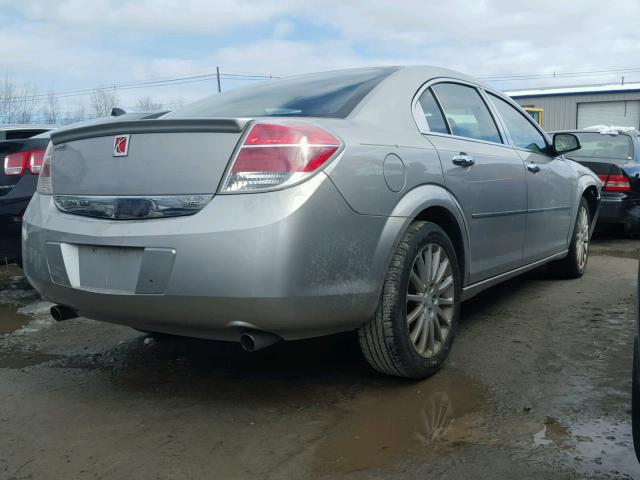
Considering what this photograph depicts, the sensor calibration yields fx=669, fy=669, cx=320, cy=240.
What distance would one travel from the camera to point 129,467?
2.40 m

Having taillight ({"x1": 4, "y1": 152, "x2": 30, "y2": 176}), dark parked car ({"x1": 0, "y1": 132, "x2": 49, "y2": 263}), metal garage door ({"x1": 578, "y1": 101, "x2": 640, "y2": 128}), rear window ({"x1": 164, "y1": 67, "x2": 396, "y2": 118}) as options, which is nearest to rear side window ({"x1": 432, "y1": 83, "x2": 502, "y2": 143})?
rear window ({"x1": 164, "y1": 67, "x2": 396, "y2": 118})

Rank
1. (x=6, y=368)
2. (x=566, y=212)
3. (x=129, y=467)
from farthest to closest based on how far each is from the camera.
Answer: (x=566, y=212)
(x=6, y=368)
(x=129, y=467)

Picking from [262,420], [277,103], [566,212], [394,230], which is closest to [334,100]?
[277,103]

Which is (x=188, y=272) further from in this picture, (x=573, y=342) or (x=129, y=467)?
(x=573, y=342)

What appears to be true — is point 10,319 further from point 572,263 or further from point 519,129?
point 572,263

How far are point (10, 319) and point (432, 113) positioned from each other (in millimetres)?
3271

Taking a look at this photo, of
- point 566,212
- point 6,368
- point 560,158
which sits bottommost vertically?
point 6,368

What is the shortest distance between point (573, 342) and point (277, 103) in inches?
84.2

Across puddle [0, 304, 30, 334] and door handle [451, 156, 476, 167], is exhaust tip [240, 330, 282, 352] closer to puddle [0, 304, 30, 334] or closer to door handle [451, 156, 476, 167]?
door handle [451, 156, 476, 167]

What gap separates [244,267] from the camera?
2.48m

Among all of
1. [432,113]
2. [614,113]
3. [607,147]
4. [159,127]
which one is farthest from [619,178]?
[614,113]

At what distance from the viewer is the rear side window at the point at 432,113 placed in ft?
11.4

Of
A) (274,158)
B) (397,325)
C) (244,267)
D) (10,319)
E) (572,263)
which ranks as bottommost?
(10,319)

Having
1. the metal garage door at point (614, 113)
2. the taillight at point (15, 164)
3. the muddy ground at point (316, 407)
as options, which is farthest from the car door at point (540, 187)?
the metal garage door at point (614, 113)
